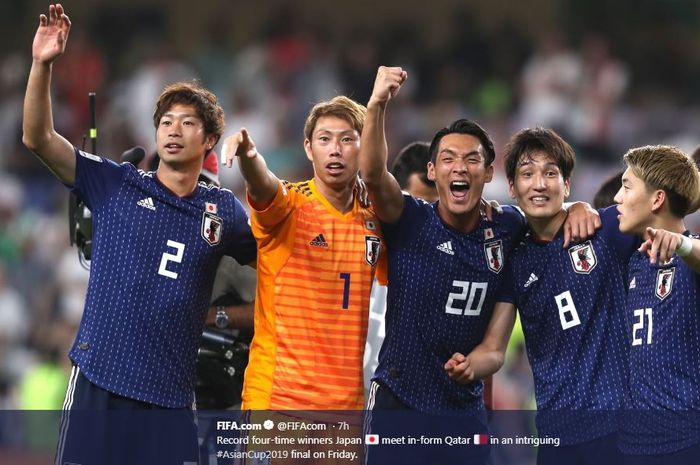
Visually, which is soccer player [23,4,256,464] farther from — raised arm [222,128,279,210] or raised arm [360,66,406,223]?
raised arm [360,66,406,223]

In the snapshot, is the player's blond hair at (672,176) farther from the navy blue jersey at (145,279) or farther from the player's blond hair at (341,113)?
the navy blue jersey at (145,279)

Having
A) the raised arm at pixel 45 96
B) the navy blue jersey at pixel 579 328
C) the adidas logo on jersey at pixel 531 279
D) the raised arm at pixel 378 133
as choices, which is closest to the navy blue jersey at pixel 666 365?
the navy blue jersey at pixel 579 328

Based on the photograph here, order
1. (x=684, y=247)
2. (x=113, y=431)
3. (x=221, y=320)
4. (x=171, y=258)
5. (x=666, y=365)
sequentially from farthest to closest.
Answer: (x=221, y=320) → (x=171, y=258) → (x=113, y=431) → (x=666, y=365) → (x=684, y=247)

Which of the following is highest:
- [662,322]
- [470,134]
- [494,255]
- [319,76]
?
[319,76]

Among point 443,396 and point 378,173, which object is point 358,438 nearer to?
point 443,396

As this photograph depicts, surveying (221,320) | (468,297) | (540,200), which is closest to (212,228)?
(221,320)

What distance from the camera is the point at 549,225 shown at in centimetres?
568

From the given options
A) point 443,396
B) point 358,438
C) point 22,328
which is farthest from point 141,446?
point 22,328

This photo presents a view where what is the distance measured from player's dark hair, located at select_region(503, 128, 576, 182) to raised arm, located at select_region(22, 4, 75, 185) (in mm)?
1856

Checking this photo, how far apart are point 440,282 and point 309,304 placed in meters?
0.57

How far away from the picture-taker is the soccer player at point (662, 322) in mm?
5148

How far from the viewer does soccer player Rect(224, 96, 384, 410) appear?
17.8 feet

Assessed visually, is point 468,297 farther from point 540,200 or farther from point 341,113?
point 341,113

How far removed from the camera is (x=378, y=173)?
5.32 m
